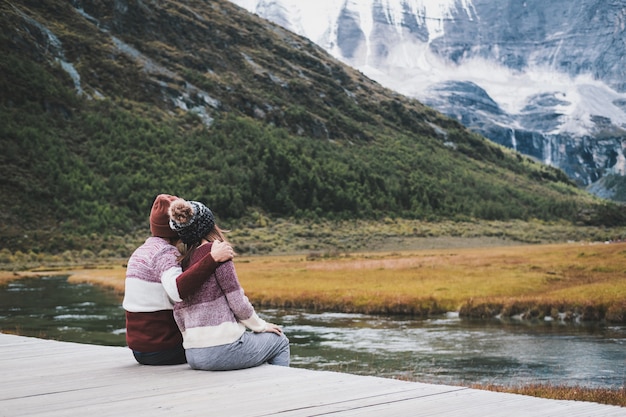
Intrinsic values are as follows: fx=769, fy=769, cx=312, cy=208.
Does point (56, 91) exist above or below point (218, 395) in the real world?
above

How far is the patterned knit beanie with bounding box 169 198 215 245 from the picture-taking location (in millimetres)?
9641

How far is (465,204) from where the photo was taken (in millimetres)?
194625

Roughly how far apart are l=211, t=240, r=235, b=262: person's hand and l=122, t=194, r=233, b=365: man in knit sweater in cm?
6

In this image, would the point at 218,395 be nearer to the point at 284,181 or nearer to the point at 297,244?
the point at 297,244

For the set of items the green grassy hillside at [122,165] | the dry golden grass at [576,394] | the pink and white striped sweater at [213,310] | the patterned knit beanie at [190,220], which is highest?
the green grassy hillside at [122,165]

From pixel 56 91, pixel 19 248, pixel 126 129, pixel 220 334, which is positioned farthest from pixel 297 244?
pixel 220 334

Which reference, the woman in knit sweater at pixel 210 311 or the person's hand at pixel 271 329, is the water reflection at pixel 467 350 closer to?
the person's hand at pixel 271 329

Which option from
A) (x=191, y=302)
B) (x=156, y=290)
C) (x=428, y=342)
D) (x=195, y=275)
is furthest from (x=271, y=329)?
(x=428, y=342)

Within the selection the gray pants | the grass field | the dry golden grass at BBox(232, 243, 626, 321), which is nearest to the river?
the grass field

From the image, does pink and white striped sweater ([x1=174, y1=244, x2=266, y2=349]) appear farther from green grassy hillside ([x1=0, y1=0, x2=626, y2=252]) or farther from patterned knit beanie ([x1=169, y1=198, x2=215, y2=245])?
green grassy hillside ([x1=0, y1=0, x2=626, y2=252])

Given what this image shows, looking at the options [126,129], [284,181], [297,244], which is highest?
[126,129]

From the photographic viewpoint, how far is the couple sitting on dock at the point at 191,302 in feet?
31.7

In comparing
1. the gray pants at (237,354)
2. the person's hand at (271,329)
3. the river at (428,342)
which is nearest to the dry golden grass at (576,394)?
the river at (428,342)

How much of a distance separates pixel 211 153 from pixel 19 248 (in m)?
77.2
